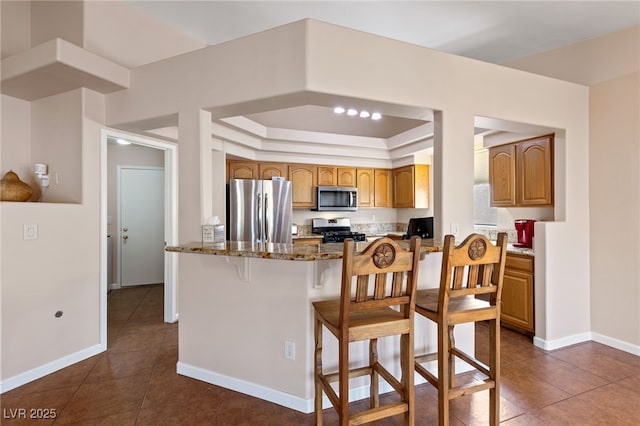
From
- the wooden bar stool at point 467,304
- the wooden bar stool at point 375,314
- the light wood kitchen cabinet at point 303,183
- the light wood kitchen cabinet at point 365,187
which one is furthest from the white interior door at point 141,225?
the wooden bar stool at point 467,304

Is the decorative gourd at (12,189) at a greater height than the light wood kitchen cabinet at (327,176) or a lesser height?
lesser

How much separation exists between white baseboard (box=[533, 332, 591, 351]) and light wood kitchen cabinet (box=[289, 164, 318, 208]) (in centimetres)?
352

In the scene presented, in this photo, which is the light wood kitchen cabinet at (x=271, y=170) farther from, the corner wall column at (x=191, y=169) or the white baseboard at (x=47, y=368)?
the white baseboard at (x=47, y=368)

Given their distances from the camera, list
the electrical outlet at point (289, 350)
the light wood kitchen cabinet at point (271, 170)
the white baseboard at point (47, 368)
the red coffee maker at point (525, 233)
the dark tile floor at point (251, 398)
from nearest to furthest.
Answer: the dark tile floor at point (251, 398), the electrical outlet at point (289, 350), the white baseboard at point (47, 368), the red coffee maker at point (525, 233), the light wood kitchen cabinet at point (271, 170)

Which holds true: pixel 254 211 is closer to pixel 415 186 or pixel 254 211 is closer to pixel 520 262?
pixel 415 186

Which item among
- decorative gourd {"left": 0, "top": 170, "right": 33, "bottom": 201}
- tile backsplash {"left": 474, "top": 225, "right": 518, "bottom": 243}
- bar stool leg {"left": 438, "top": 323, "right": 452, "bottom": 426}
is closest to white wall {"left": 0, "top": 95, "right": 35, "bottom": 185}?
decorative gourd {"left": 0, "top": 170, "right": 33, "bottom": 201}

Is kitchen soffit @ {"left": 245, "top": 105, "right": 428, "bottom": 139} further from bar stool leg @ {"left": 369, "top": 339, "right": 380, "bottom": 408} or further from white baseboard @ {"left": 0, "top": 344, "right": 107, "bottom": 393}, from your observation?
bar stool leg @ {"left": 369, "top": 339, "right": 380, "bottom": 408}

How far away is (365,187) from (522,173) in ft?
8.67

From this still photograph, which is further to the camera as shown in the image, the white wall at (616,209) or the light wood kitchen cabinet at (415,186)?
the light wood kitchen cabinet at (415,186)

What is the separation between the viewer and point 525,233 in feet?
11.6

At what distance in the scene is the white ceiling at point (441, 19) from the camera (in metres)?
2.82

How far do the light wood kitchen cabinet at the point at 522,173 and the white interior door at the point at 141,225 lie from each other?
507 cm

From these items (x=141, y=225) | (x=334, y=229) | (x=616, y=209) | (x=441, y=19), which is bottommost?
(x=334, y=229)

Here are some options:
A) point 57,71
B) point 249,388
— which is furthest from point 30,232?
point 249,388
